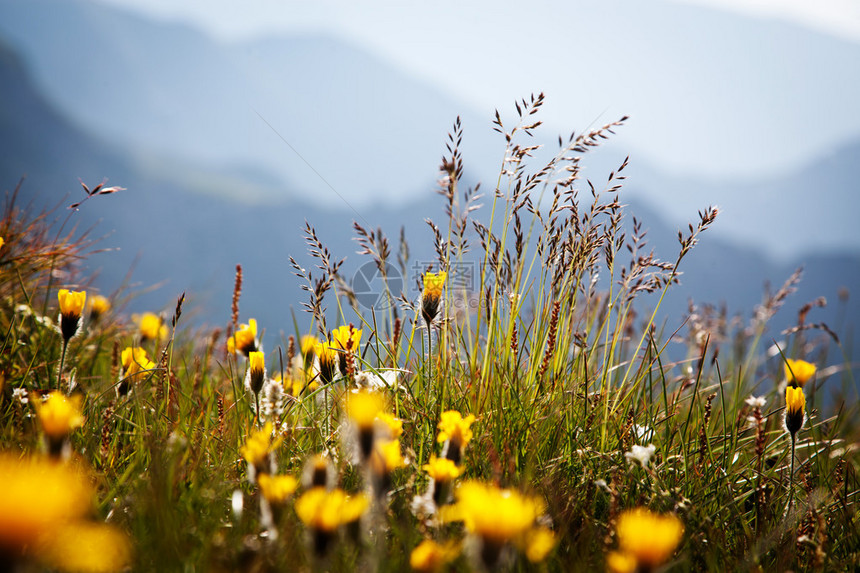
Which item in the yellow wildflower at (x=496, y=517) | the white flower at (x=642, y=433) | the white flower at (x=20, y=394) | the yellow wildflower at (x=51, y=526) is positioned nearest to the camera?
the yellow wildflower at (x=51, y=526)

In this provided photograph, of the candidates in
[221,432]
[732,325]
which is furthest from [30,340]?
[732,325]

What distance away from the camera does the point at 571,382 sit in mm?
2320

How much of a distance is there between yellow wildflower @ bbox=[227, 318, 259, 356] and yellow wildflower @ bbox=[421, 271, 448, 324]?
2.47ft

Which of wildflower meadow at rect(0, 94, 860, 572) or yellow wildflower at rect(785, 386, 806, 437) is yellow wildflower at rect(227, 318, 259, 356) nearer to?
wildflower meadow at rect(0, 94, 860, 572)

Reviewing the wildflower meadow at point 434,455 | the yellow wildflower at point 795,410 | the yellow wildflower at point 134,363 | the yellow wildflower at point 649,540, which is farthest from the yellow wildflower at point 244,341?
the yellow wildflower at point 795,410

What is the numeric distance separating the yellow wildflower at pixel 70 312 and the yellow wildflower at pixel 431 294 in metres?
1.17

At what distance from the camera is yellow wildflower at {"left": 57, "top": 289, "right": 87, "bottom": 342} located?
195 centimetres

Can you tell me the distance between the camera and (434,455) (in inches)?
68.2

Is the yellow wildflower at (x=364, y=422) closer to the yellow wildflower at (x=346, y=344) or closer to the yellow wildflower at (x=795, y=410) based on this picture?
the yellow wildflower at (x=346, y=344)

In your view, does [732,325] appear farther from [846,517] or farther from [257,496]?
[257,496]

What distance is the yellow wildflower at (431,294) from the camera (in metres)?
1.96

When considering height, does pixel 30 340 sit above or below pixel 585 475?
above

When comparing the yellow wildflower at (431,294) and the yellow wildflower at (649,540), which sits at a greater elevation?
the yellow wildflower at (431,294)

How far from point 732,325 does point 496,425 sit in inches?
115
